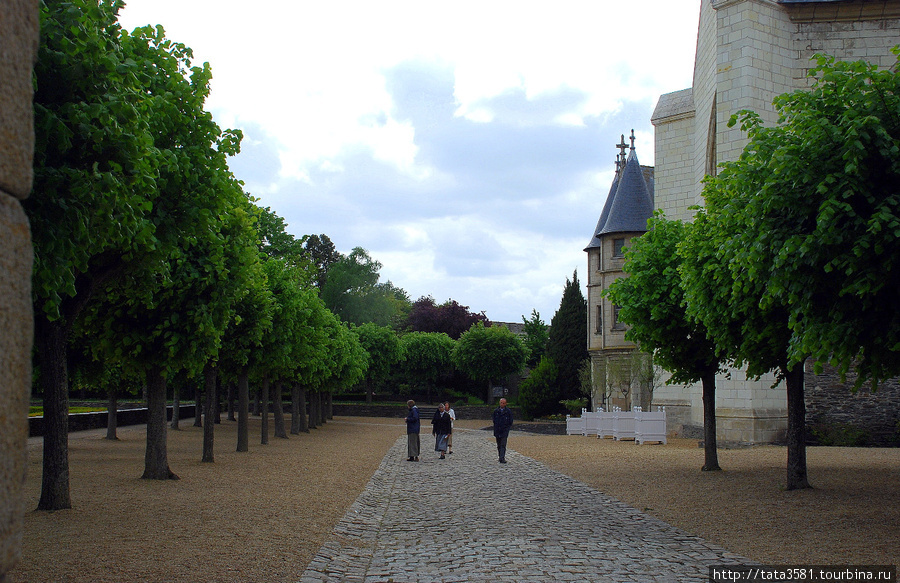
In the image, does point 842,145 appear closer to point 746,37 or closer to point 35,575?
point 35,575

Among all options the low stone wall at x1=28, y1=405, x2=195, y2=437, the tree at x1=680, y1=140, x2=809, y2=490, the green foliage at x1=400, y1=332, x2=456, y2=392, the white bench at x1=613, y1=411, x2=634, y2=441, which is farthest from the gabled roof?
the tree at x1=680, y1=140, x2=809, y2=490

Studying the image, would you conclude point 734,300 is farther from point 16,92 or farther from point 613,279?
point 613,279

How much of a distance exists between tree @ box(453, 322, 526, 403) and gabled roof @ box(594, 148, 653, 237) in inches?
810

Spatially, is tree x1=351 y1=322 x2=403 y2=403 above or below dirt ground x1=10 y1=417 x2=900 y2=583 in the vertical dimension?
above

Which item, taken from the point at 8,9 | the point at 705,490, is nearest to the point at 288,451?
the point at 705,490

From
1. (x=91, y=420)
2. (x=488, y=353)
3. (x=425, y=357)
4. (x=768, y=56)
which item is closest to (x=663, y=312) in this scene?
(x=768, y=56)

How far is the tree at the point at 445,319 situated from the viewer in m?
79.9

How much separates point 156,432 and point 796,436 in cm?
1141

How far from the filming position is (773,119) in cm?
2567

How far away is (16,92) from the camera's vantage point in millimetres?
2070

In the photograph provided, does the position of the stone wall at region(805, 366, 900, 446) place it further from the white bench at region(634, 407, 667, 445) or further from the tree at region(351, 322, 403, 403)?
the tree at region(351, 322, 403, 403)

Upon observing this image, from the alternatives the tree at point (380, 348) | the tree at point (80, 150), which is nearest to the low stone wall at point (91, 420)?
the tree at point (80, 150)

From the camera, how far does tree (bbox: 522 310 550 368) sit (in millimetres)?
75062

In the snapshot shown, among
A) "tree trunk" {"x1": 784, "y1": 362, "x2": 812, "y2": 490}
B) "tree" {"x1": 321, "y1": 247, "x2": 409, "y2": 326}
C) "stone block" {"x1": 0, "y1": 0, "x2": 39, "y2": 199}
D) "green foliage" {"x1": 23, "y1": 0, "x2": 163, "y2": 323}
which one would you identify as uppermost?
"tree" {"x1": 321, "y1": 247, "x2": 409, "y2": 326}
